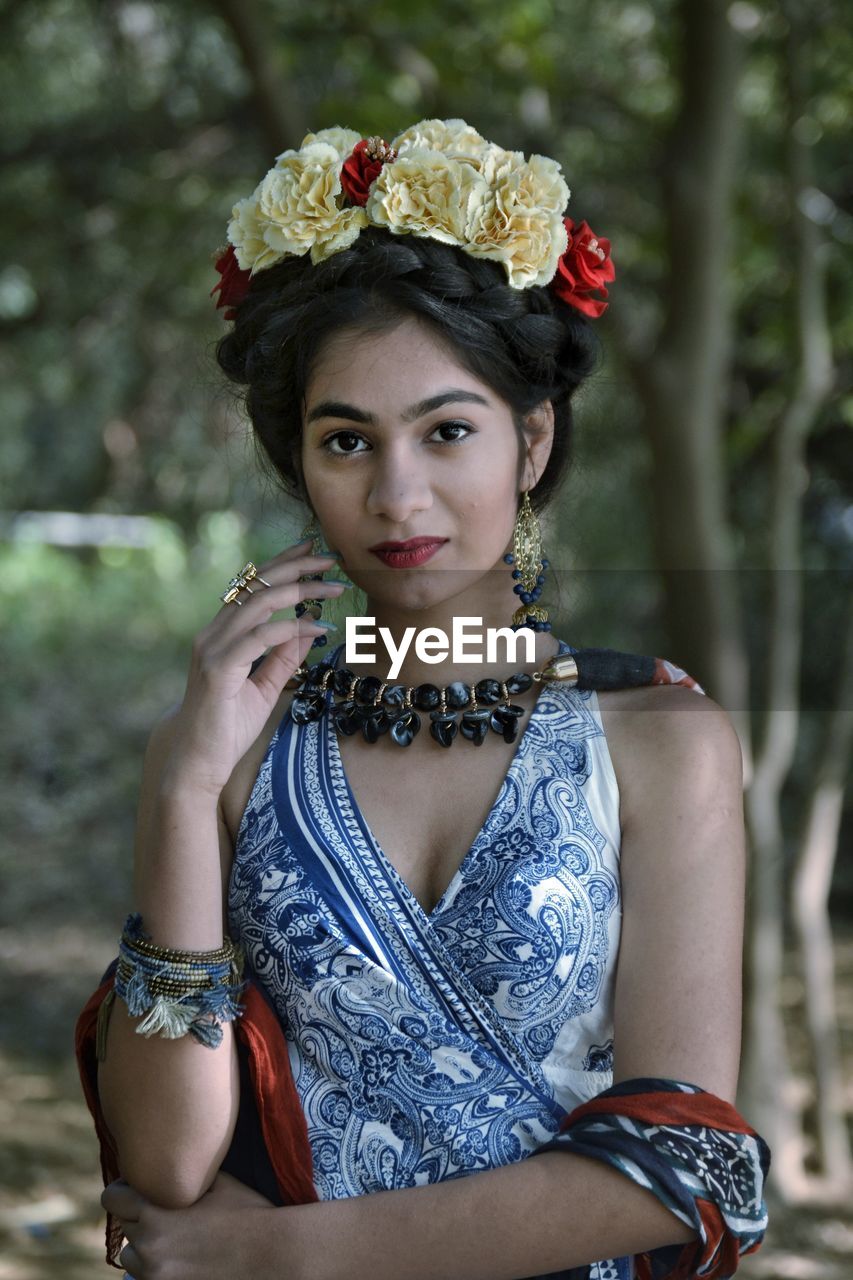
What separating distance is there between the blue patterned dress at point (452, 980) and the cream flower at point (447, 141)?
0.74m

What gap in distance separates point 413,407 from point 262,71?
8.29ft

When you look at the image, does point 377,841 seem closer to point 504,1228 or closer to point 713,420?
point 504,1228

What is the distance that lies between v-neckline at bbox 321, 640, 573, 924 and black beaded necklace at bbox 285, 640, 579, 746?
2 centimetres

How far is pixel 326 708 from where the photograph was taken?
193 centimetres

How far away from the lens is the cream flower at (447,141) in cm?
182

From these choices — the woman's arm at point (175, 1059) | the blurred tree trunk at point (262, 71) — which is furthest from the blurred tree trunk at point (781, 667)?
the woman's arm at point (175, 1059)

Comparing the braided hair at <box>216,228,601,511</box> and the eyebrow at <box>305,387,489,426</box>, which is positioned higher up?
the braided hair at <box>216,228,601,511</box>

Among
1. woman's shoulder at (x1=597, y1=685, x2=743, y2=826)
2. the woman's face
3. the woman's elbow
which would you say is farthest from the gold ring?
the woman's elbow

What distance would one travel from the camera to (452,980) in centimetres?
172

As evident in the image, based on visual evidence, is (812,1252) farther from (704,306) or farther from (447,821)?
(447,821)

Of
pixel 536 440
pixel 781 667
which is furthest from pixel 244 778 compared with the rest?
pixel 781 667

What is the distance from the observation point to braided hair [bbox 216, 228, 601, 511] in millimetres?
1753

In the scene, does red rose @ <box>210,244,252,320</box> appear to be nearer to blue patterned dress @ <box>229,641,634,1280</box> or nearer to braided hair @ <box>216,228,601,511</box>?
braided hair @ <box>216,228,601,511</box>

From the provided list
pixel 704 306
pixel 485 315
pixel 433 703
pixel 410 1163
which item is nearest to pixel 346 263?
pixel 485 315
